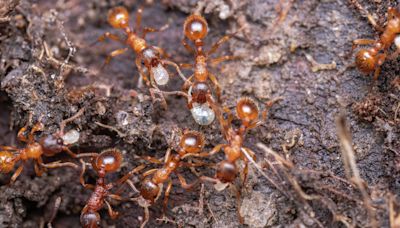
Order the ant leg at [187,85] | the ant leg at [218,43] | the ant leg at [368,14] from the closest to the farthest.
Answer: the ant leg at [368,14]
the ant leg at [187,85]
the ant leg at [218,43]

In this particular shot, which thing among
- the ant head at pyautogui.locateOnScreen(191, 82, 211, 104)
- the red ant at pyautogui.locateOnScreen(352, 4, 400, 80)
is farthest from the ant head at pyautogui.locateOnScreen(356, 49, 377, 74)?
the ant head at pyautogui.locateOnScreen(191, 82, 211, 104)

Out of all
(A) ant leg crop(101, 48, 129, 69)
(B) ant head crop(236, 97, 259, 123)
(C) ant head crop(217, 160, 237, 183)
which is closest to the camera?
(C) ant head crop(217, 160, 237, 183)

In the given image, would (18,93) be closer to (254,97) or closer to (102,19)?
(102,19)

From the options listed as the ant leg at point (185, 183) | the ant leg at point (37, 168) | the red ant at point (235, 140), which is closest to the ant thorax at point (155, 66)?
the red ant at point (235, 140)

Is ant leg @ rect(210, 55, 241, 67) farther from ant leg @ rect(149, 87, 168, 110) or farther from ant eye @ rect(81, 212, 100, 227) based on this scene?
ant eye @ rect(81, 212, 100, 227)

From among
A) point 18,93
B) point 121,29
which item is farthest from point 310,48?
point 18,93

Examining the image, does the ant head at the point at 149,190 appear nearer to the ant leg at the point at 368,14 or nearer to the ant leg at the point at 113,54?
the ant leg at the point at 113,54
